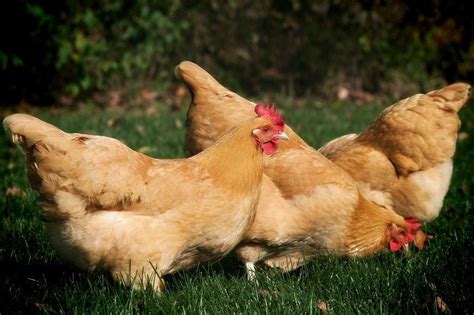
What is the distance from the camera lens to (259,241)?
396 cm

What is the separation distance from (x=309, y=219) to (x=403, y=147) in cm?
125

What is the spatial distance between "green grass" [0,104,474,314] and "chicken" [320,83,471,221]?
0.94 ft

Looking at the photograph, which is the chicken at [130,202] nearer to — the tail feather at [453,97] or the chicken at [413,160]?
the chicken at [413,160]

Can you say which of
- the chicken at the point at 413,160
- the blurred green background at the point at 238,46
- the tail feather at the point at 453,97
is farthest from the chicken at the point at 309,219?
the blurred green background at the point at 238,46

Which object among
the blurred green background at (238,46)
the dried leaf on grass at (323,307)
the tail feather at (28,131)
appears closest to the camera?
the dried leaf on grass at (323,307)

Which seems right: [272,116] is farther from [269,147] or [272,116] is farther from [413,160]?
[413,160]

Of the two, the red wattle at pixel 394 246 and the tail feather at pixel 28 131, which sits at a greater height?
the tail feather at pixel 28 131

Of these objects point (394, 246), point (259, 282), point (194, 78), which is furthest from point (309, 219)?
point (194, 78)

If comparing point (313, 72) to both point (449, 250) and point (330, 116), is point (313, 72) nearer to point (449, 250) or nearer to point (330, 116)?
point (330, 116)

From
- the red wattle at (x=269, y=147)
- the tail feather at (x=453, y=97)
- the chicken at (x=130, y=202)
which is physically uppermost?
the tail feather at (x=453, y=97)

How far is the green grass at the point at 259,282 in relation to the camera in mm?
3219

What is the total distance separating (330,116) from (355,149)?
479 centimetres

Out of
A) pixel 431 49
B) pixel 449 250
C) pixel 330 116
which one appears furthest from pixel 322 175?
pixel 431 49

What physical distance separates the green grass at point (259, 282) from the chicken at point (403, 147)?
1.06 ft
